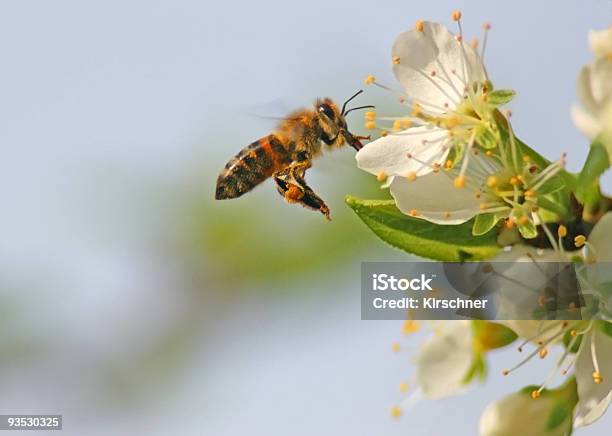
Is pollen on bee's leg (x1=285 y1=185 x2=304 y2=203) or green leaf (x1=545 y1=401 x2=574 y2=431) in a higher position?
pollen on bee's leg (x1=285 y1=185 x2=304 y2=203)

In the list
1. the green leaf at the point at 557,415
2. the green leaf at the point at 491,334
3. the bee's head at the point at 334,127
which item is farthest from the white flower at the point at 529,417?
the bee's head at the point at 334,127

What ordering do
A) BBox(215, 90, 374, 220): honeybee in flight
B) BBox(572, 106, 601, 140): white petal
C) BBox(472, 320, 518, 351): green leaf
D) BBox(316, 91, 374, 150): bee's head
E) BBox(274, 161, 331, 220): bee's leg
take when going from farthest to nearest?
BBox(316, 91, 374, 150): bee's head < BBox(215, 90, 374, 220): honeybee in flight < BBox(274, 161, 331, 220): bee's leg < BBox(472, 320, 518, 351): green leaf < BBox(572, 106, 601, 140): white petal

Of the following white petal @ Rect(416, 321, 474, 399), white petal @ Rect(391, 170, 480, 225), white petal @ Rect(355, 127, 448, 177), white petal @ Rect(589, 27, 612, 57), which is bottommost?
white petal @ Rect(416, 321, 474, 399)

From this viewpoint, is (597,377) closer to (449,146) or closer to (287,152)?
(449,146)

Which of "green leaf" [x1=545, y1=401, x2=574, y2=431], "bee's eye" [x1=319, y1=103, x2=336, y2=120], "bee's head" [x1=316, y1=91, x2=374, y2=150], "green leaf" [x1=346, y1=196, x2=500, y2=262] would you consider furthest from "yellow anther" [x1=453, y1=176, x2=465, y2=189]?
"bee's eye" [x1=319, y1=103, x2=336, y2=120]

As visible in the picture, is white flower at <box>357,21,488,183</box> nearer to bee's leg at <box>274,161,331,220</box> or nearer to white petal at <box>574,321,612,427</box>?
bee's leg at <box>274,161,331,220</box>

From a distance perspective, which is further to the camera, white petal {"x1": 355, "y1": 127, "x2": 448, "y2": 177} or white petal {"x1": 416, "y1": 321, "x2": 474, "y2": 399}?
white petal {"x1": 416, "y1": 321, "x2": 474, "y2": 399}

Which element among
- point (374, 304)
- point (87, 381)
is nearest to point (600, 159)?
point (374, 304)

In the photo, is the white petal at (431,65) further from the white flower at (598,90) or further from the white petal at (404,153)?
the white flower at (598,90)

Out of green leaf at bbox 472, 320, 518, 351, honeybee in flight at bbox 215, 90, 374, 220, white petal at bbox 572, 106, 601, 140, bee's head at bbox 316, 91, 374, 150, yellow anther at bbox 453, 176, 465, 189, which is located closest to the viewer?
yellow anther at bbox 453, 176, 465, 189
